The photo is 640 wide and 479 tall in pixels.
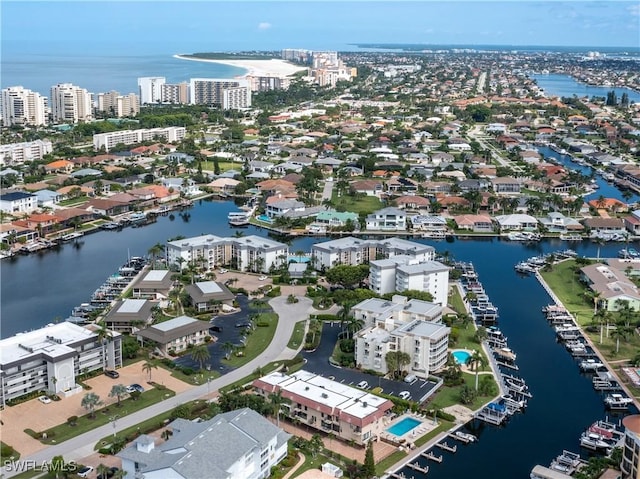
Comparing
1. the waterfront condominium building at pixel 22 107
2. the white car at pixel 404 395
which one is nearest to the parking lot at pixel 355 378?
the white car at pixel 404 395

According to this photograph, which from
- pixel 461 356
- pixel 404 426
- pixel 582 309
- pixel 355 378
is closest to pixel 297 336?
pixel 355 378

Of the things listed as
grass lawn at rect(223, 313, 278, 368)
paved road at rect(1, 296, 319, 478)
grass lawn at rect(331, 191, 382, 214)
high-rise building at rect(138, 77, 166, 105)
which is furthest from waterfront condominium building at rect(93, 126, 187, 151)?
grass lawn at rect(223, 313, 278, 368)

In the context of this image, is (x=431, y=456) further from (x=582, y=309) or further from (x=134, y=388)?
(x=582, y=309)

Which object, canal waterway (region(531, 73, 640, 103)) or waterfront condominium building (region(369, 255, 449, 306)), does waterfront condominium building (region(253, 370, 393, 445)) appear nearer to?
Result: waterfront condominium building (region(369, 255, 449, 306))

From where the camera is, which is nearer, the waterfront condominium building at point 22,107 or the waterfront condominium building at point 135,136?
the waterfront condominium building at point 135,136

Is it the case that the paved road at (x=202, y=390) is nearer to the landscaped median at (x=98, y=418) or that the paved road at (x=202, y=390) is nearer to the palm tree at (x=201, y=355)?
the landscaped median at (x=98, y=418)
